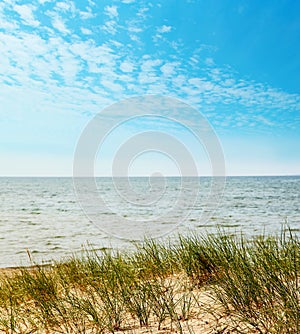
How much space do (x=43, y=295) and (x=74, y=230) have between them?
1099 cm

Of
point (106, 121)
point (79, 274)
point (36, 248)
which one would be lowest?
point (36, 248)

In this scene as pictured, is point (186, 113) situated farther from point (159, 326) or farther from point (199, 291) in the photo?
point (159, 326)

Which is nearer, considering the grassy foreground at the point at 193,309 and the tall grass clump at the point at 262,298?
the tall grass clump at the point at 262,298

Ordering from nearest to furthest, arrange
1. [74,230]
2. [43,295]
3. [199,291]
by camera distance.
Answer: [199,291]
[43,295]
[74,230]

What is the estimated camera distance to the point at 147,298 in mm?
3154

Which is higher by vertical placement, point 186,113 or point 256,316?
point 186,113

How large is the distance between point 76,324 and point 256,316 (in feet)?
5.05

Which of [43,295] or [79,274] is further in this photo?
[79,274]

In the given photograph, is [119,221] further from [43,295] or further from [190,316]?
[190,316]

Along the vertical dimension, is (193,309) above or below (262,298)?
below

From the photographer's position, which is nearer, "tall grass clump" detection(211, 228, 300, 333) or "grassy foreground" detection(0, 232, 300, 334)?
"tall grass clump" detection(211, 228, 300, 333)

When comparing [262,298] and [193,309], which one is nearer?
[262,298]

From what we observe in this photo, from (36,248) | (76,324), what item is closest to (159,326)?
(76,324)

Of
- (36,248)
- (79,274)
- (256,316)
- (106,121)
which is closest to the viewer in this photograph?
(256,316)
